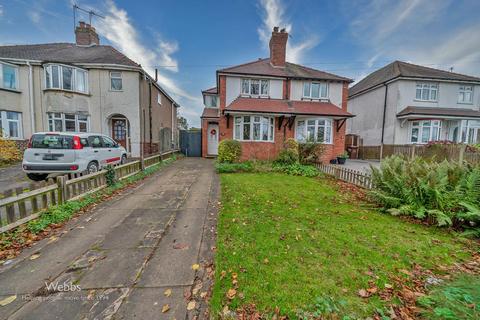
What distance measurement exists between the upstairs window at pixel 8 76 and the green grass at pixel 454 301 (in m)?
21.8

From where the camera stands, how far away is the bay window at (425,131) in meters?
16.7

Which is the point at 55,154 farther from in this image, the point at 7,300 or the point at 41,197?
the point at 7,300

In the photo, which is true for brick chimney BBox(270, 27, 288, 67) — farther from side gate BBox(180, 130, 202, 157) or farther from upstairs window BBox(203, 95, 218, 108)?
side gate BBox(180, 130, 202, 157)

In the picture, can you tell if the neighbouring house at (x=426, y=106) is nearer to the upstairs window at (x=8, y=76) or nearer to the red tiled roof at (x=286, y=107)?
the red tiled roof at (x=286, y=107)

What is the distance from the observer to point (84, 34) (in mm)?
16266

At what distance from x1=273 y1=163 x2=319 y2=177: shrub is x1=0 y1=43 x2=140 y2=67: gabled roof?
41.0 ft

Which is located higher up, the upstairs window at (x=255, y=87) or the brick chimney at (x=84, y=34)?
the brick chimney at (x=84, y=34)

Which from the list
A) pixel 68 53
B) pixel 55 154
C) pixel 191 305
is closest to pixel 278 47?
pixel 55 154

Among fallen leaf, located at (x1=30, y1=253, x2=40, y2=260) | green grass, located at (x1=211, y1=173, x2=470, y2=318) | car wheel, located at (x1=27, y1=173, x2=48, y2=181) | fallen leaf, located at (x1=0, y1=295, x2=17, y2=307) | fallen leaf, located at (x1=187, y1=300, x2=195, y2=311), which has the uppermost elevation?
car wheel, located at (x1=27, y1=173, x2=48, y2=181)

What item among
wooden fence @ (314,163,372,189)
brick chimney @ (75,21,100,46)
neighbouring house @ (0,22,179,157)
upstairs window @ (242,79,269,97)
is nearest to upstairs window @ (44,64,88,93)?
neighbouring house @ (0,22,179,157)

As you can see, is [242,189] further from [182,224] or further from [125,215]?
[125,215]

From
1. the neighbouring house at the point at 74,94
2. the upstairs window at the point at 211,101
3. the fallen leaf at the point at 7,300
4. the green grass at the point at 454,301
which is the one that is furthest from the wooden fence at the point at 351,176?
the upstairs window at the point at 211,101

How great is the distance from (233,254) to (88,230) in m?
3.19

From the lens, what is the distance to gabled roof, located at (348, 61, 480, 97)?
16.8 metres
